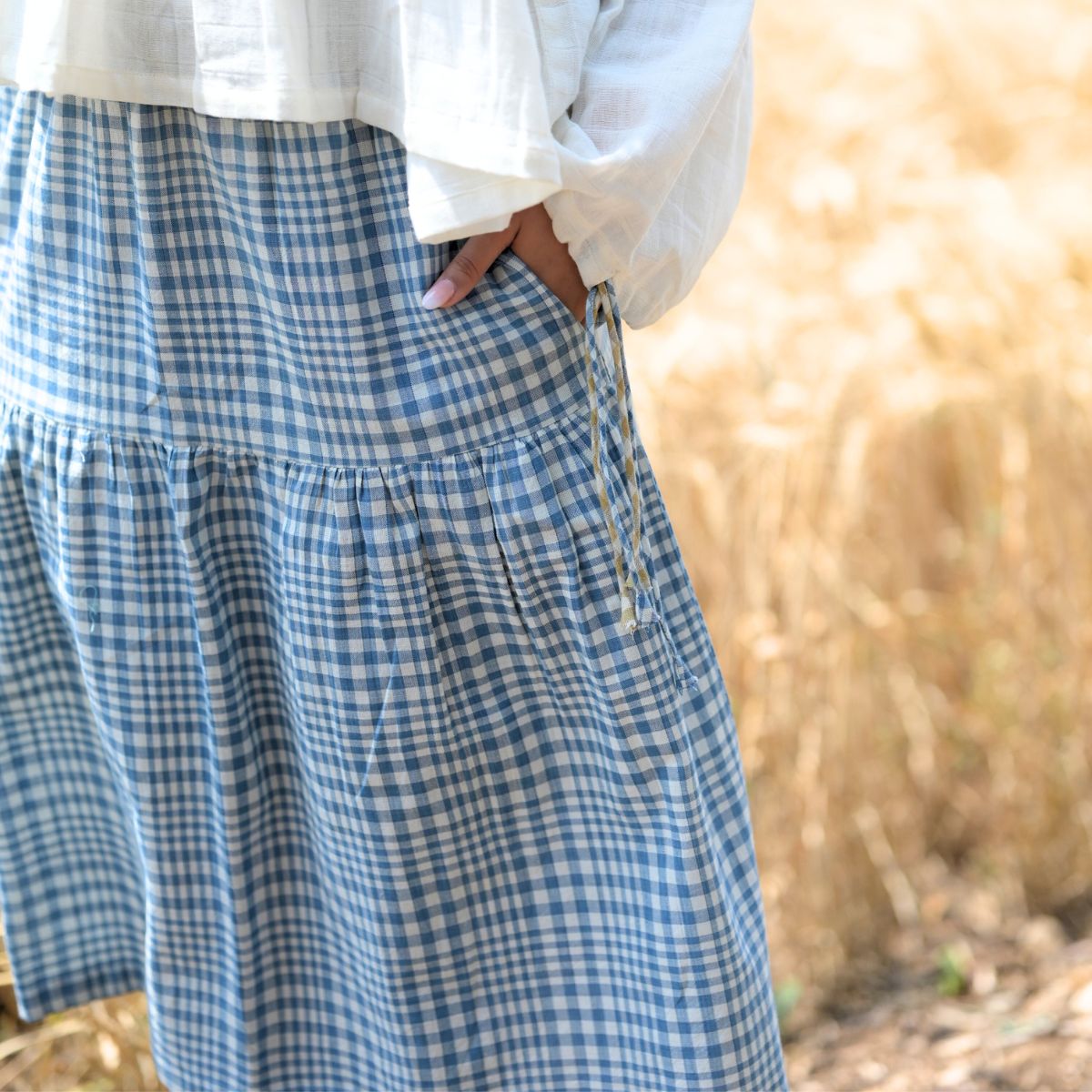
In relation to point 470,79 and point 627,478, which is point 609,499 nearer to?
point 627,478

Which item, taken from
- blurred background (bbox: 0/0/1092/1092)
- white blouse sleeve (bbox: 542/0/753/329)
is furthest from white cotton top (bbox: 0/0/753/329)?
blurred background (bbox: 0/0/1092/1092)

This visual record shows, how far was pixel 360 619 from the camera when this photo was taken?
2.47 ft

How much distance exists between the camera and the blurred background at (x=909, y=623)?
1441 mm

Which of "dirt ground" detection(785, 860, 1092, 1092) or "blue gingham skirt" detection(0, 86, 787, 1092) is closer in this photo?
"blue gingham skirt" detection(0, 86, 787, 1092)

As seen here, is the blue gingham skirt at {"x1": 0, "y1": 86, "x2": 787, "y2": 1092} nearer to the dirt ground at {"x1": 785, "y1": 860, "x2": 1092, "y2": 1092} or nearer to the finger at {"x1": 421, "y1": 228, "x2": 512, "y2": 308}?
the finger at {"x1": 421, "y1": 228, "x2": 512, "y2": 308}

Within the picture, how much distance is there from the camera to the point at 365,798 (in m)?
0.79

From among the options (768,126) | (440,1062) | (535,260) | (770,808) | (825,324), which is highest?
(768,126)

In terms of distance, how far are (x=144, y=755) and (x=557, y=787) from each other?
0.29 m

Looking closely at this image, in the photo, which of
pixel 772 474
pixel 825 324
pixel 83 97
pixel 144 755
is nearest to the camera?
pixel 83 97

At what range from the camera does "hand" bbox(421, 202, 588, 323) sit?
27.6 inches

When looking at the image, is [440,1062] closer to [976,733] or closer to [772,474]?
[772,474]

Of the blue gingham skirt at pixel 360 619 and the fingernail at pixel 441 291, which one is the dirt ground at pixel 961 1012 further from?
the fingernail at pixel 441 291

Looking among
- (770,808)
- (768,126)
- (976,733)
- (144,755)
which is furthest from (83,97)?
(768,126)

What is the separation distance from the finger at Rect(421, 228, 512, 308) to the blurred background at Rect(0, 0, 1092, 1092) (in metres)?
0.73
